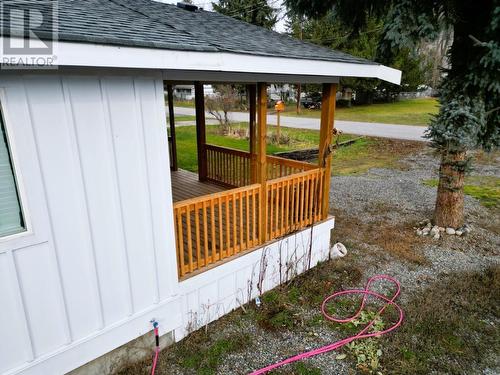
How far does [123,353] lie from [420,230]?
5262mm

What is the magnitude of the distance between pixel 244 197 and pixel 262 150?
1249 millimetres

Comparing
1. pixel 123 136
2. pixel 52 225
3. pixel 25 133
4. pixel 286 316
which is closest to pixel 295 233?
pixel 286 316

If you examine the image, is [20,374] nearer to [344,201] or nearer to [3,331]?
[3,331]

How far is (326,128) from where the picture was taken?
4457mm

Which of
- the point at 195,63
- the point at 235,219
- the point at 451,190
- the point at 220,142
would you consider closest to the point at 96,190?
the point at 195,63

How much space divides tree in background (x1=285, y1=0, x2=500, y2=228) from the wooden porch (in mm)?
1502

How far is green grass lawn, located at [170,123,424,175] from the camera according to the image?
1083cm

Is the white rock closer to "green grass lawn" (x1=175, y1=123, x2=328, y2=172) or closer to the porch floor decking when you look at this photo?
the porch floor decking

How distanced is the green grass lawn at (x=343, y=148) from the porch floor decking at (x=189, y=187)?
2223 millimetres

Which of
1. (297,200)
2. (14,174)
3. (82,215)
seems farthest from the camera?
(297,200)

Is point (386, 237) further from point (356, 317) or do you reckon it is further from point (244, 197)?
point (244, 197)

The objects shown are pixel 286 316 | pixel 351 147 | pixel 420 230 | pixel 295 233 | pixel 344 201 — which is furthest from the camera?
pixel 351 147

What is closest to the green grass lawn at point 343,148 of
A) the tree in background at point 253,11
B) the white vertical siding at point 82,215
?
the white vertical siding at point 82,215

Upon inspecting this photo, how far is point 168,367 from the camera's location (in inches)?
118
